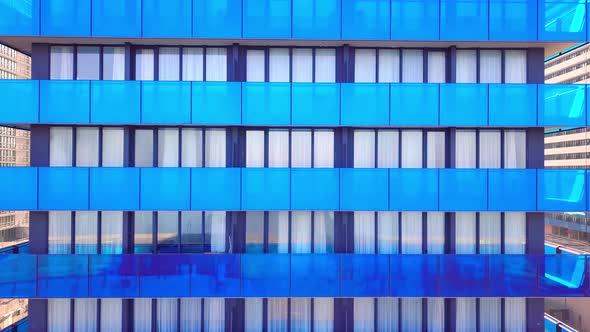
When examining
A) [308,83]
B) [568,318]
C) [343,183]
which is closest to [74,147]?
[308,83]

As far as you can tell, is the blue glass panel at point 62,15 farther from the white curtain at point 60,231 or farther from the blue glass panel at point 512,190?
the blue glass panel at point 512,190

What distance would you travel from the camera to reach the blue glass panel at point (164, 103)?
405 inches

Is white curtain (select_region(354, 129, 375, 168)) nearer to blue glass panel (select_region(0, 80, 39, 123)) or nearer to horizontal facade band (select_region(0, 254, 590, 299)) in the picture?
horizontal facade band (select_region(0, 254, 590, 299))

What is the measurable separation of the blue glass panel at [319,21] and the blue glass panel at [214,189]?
14.5 ft

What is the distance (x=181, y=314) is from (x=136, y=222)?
10.3 ft

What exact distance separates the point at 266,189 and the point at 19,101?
7.32 m

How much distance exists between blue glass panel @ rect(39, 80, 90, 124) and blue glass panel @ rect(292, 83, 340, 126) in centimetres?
586

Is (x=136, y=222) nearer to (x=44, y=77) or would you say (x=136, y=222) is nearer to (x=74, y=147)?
(x=74, y=147)

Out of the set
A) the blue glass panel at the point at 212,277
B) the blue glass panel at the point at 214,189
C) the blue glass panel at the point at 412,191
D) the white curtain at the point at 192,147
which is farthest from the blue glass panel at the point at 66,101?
the blue glass panel at the point at 412,191

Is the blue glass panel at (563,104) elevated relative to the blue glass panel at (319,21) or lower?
lower

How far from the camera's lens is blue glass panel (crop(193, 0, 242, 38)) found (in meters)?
10.4

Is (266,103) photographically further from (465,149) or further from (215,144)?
(465,149)

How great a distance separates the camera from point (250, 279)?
10.5 metres

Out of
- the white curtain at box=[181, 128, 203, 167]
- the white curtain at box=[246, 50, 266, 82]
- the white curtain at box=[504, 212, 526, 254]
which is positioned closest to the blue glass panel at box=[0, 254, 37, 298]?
the white curtain at box=[181, 128, 203, 167]
